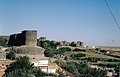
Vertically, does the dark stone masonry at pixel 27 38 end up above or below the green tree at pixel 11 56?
above

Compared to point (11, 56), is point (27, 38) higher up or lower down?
higher up

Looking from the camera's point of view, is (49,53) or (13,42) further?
(13,42)

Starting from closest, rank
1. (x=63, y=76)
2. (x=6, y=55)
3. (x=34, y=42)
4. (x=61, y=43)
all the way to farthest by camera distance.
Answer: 1. (x=63, y=76)
2. (x=6, y=55)
3. (x=34, y=42)
4. (x=61, y=43)

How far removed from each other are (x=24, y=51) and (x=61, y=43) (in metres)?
14.1

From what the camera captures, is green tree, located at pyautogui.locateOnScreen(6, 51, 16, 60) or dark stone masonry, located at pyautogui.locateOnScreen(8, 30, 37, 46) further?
dark stone masonry, located at pyautogui.locateOnScreen(8, 30, 37, 46)

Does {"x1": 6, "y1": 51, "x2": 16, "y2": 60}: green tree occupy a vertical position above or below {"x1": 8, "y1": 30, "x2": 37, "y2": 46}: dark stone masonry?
below

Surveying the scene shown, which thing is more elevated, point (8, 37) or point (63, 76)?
point (8, 37)

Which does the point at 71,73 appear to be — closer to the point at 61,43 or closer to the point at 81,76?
the point at 81,76

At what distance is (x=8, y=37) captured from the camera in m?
29.0

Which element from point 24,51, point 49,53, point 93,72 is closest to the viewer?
point 93,72

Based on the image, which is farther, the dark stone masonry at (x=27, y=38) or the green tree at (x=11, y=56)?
the dark stone masonry at (x=27, y=38)

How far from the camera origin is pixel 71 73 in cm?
1500

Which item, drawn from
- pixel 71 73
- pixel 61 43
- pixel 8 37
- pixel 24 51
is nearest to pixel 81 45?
pixel 61 43

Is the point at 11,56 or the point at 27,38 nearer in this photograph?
the point at 11,56
